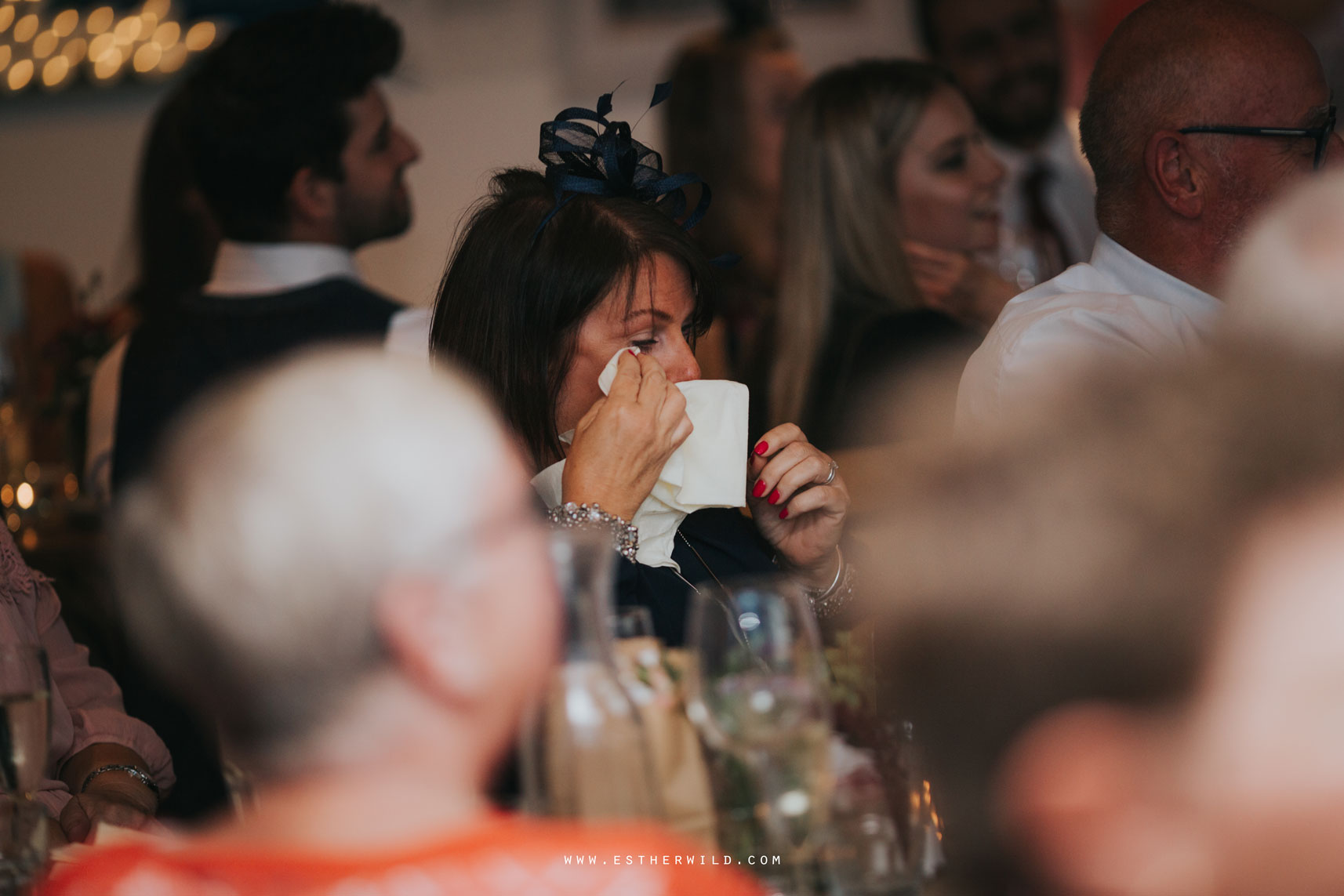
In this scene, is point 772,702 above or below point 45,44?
below

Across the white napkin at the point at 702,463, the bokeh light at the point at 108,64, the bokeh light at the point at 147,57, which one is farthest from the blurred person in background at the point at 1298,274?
the bokeh light at the point at 108,64

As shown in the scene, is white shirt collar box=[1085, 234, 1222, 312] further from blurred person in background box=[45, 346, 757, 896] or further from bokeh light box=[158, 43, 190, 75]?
bokeh light box=[158, 43, 190, 75]

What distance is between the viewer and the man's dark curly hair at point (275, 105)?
267 cm

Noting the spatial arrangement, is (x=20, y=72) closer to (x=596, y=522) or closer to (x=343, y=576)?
(x=596, y=522)

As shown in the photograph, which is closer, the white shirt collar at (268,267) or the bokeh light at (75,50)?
the white shirt collar at (268,267)

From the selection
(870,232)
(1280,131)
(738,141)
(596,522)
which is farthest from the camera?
(738,141)

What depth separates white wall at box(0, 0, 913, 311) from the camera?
415 cm

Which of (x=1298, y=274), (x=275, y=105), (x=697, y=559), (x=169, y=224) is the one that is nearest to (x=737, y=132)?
(x=275, y=105)

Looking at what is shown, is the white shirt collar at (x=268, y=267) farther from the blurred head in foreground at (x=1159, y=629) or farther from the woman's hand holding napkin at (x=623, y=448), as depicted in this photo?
the blurred head in foreground at (x=1159, y=629)

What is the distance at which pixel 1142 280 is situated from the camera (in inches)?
82.6

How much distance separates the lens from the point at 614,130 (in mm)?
1865

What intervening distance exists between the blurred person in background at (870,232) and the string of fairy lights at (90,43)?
2.27m

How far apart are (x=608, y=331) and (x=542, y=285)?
4.4 inches

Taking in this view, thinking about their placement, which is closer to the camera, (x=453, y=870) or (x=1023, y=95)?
(x=453, y=870)
